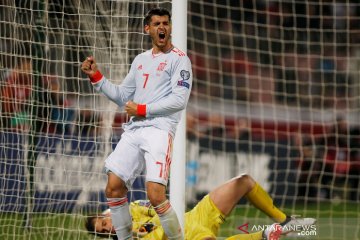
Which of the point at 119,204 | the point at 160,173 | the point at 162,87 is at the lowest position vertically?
the point at 119,204

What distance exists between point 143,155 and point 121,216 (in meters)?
0.41

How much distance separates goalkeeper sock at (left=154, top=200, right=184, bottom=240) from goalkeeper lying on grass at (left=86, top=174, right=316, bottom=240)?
90 centimetres

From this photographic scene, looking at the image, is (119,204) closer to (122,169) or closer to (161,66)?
(122,169)

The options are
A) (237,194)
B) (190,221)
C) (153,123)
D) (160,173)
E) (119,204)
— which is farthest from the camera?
(237,194)

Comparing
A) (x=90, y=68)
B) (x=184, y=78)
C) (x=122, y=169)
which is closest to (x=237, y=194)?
(x=122, y=169)

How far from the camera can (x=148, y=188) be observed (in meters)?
5.43

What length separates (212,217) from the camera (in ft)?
21.9

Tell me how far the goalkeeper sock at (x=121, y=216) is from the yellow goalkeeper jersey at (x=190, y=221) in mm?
647

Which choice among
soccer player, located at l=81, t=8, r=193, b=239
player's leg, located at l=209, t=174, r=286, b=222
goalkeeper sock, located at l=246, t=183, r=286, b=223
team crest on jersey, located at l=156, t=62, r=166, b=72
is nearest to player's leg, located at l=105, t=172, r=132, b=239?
soccer player, located at l=81, t=8, r=193, b=239

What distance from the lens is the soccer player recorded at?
17.9ft

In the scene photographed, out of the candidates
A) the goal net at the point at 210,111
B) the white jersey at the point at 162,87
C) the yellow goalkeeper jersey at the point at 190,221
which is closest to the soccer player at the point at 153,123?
the white jersey at the point at 162,87

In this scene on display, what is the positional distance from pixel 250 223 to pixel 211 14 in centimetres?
431

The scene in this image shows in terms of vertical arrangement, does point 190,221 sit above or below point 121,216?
below

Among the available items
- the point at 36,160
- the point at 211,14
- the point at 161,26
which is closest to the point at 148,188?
the point at 161,26
